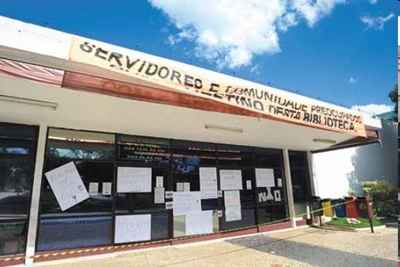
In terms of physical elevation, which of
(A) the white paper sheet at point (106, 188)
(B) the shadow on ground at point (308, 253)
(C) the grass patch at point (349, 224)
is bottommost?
(B) the shadow on ground at point (308, 253)

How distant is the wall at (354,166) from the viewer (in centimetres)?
1167

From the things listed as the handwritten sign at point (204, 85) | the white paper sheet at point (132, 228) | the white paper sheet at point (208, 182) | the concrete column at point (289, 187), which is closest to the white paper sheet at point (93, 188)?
the white paper sheet at point (132, 228)

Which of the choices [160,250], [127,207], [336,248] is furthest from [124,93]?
[336,248]

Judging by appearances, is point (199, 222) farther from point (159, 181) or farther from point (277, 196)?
point (277, 196)

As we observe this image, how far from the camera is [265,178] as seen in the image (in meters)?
9.27

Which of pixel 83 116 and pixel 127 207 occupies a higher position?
pixel 83 116

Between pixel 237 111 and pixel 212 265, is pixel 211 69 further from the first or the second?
pixel 212 265

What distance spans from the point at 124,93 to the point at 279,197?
680 centimetres

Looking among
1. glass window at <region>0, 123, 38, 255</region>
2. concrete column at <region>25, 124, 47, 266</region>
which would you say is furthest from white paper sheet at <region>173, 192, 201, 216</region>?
glass window at <region>0, 123, 38, 255</region>

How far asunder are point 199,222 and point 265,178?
104 inches

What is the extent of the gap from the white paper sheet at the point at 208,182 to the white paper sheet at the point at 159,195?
1.12 m

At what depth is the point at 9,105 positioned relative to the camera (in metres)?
4.86

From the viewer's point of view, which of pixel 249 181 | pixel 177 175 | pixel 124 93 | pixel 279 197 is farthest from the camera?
pixel 279 197

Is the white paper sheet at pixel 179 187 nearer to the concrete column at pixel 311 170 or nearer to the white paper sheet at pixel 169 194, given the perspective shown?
the white paper sheet at pixel 169 194
